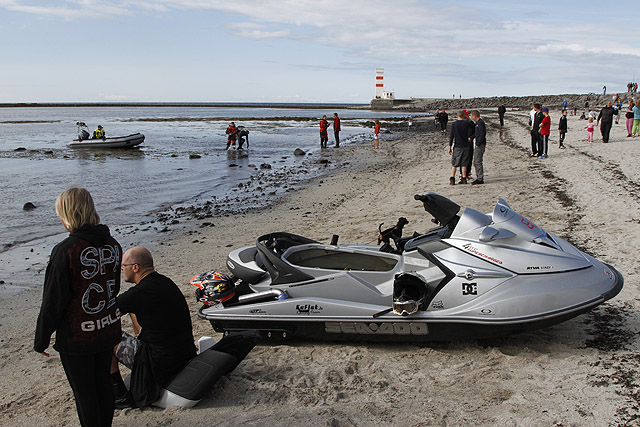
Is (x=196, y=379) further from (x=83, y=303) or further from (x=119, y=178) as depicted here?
(x=119, y=178)

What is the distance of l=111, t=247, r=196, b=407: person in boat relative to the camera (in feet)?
12.6

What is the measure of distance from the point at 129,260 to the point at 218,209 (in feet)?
34.5

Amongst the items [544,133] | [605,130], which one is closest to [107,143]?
[544,133]

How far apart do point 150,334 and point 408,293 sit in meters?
2.35

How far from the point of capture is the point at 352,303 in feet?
16.7

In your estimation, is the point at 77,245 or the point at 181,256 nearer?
the point at 77,245

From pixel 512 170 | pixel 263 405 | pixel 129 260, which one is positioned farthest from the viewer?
pixel 512 170

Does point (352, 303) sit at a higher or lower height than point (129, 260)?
lower

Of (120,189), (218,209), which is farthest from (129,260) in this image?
(120,189)

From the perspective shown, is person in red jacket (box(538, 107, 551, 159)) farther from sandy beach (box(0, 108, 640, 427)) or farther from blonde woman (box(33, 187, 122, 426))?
blonde woman (box(33, 187, 122, 426))

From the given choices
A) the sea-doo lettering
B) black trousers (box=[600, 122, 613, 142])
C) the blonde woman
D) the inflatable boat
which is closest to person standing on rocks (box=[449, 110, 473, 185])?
Answer: the sea-doo lettering

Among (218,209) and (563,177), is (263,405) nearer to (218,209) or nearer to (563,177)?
(218,209)

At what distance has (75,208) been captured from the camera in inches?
126

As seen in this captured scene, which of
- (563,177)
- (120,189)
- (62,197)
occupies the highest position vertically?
(62,197)
